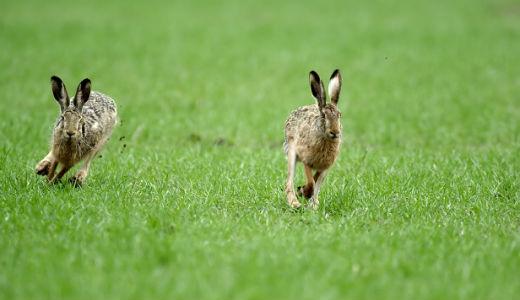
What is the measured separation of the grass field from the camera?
5.63 metres

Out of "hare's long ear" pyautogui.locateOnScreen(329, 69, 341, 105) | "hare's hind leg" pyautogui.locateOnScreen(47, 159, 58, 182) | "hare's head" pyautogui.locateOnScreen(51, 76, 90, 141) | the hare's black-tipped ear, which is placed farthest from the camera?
"hare's hind leg" pyautogui.locateOnScreen(47, 159, 58, 182)

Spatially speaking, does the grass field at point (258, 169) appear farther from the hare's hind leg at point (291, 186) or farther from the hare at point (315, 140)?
the hare at point (315, 140)

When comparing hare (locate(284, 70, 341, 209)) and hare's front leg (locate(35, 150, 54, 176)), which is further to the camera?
hare's front leg (locate(35, 150, 54, 176))

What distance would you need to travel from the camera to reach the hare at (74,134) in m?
8.22

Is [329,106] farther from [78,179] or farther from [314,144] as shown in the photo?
[78,179]

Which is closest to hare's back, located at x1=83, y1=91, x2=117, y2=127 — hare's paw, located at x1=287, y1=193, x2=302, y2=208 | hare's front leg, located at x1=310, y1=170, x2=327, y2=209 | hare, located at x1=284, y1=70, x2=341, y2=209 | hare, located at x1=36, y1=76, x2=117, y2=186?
hare, located at x1=36, y1=76, x2=117, y2=186

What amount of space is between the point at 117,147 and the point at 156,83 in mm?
6054

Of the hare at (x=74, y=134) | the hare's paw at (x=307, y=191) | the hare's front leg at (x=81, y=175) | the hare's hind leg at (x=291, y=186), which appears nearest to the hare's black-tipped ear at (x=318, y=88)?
the hare's hind leg at (x=291, y=186)

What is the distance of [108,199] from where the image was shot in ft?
25.7

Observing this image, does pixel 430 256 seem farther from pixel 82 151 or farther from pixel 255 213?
pixel 82 151

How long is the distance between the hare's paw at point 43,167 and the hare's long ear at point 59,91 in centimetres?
70

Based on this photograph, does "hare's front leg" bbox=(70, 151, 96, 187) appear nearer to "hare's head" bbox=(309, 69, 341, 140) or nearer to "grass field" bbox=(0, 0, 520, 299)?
"grass field" bbox=(0, 0, 520, 299)

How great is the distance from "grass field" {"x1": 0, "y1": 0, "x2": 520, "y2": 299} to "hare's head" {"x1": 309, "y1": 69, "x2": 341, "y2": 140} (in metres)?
0.89

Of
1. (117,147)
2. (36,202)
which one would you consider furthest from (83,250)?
(117,147)
